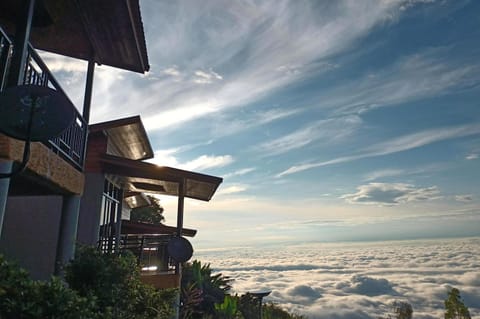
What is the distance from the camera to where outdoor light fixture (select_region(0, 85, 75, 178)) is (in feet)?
14.4

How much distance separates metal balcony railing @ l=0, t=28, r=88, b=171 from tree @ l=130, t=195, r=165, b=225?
23475mm

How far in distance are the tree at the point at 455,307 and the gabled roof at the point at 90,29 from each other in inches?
1854

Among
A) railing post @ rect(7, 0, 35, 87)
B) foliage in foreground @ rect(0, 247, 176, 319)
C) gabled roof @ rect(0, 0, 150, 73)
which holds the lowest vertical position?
foliage in foreground @ rect(0, 247, 176, 319)

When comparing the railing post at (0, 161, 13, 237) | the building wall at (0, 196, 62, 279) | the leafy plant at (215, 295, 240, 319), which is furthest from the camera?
the leafy plant at (215, 295, 240, 319)

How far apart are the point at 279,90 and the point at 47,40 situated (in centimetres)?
624

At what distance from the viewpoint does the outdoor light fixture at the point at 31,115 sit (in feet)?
14.4

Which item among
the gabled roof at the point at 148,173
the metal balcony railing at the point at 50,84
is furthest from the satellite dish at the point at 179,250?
the metal balcony railing at the point at 50,84

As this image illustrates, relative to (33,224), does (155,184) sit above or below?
above

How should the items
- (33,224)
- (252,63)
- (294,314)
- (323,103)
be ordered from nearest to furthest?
1. (252,63)
2. (33,224)
3. (323,103)
4. (294,314)

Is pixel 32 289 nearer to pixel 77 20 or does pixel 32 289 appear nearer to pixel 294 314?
pixel 77 20

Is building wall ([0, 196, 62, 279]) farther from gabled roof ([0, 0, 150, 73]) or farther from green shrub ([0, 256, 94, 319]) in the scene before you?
green shrub ([0, 256, 94, 319])

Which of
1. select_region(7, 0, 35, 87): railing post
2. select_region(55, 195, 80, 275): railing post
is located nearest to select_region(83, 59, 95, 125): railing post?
select_region(55, 195, 80, 275): railing post

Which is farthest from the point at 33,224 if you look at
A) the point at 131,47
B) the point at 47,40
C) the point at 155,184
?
the point at 131,47

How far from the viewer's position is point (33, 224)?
10984mm
